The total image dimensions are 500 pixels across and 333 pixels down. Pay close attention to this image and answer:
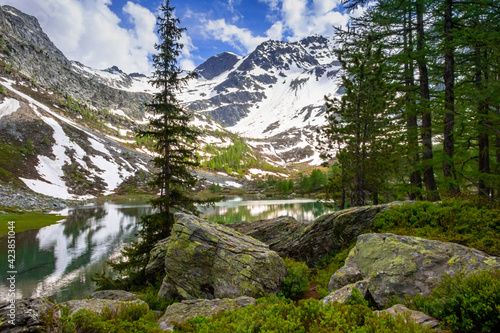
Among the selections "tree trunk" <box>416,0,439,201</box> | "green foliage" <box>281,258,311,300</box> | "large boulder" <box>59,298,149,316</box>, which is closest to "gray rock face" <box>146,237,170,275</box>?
"large boulder" <box>59,298,149,316</box>

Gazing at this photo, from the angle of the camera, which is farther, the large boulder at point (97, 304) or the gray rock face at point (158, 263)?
the gray rock face at point (158, 263)

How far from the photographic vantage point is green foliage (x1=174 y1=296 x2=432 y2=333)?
3674mm

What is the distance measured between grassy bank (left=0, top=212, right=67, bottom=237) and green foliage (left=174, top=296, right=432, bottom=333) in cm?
5451

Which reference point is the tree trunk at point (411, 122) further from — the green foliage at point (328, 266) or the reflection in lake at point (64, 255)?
the reflection in lake at point (64, 255)

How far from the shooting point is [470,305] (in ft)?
12.7

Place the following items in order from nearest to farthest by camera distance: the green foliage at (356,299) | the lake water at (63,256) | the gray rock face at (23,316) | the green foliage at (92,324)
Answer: the gray rock face at (23,316) → the green foliage at (92,324) → the green foliage at (356,299) → the lake water at (63,256)

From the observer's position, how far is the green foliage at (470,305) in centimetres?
372

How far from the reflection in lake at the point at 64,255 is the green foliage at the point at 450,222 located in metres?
24.5

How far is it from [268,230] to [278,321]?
12094mm

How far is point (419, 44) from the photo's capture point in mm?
13883

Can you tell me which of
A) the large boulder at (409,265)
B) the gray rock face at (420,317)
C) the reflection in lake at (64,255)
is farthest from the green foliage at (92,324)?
the reflection in lake at (64,255)

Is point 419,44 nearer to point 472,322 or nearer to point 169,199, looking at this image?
point 472,322

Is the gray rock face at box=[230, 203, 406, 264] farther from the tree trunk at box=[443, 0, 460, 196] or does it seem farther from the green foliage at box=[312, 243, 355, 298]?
the tree trunk at box=[443, 0, 460, 196]

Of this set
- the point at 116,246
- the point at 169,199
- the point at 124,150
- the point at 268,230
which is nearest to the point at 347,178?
the point at 268,230
